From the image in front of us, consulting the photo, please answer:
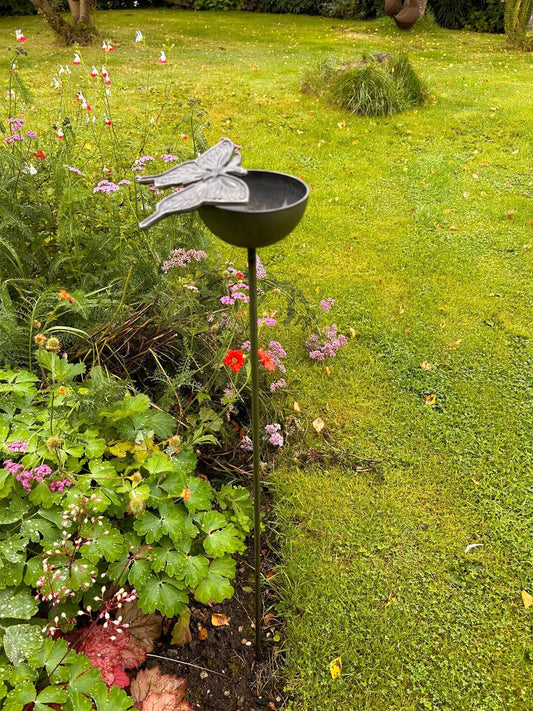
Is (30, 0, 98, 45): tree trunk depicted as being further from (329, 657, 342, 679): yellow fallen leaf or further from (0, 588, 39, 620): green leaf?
(329, 657, 342, 679): yellow fallen leaf

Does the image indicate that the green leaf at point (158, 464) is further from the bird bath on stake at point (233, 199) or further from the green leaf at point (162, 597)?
the bird bath on stake at point (233, 199)

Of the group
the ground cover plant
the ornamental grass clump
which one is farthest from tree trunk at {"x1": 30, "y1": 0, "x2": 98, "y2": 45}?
the ornamental grass clump

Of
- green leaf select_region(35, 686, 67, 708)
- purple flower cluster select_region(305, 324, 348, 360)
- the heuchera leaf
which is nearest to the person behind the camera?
green leaf select_region(35, 686, 67, 708)

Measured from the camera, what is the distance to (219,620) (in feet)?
6.30

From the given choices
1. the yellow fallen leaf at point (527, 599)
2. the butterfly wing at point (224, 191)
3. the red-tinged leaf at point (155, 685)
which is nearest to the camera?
the butterfly wing at point (224, 191)

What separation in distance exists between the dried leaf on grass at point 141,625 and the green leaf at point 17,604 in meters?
0.38

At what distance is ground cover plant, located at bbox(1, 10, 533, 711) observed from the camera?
1.90 m

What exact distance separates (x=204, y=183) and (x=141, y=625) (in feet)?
4.74

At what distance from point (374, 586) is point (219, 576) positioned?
2.43 ft

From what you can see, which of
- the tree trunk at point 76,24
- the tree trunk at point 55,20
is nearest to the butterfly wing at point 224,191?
the tree trunk at point 55,20

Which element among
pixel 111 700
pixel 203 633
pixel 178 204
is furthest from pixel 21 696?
pixel 178 204

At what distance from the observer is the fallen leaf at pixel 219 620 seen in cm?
191

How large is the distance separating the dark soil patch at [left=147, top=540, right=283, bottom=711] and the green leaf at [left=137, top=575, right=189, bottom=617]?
1.05 ft

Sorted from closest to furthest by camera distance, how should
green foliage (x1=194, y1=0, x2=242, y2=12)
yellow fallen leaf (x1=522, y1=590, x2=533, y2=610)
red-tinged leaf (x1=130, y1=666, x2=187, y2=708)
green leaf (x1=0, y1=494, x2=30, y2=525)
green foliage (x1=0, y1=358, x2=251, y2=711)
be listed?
green foliage (x1=0, y1=358, x2=251, y2=711) < green leaf (x1=0, y1=494, x2=30, y2=525) < red-tinged leaf (x1=130, y1=666, x2=187, y2=708) < yellow fallen leaf (x1=522, y1=590, x2=533, y2=610) < green foliage (x1=194, y1=0, x2=242, y2=12)
